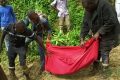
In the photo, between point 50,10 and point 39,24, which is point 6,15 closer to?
point 39,24

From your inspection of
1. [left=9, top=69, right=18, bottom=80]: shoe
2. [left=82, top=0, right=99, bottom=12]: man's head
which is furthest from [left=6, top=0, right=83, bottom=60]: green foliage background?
[left=82, top=0, right=99, bottom=12]: man's head

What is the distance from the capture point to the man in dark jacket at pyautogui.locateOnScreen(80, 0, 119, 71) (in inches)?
257

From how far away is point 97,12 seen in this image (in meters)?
6.62

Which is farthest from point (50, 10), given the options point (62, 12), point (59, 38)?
point (59, 38)

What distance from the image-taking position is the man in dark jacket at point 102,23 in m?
6.53

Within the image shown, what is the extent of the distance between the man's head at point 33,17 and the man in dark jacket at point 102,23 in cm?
93

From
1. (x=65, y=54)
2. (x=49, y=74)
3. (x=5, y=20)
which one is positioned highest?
(x=5, y=20)

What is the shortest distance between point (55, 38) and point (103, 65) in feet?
7.88

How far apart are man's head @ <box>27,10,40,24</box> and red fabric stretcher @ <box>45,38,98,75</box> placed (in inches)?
24.3

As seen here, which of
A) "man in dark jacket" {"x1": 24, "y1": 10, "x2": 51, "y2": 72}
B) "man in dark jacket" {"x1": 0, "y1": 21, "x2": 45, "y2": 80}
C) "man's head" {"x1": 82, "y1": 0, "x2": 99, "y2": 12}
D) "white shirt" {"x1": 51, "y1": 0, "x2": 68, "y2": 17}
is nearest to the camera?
"man's head" {"x1": 82, "y1": 0, "x2": 99, "y2": 12}

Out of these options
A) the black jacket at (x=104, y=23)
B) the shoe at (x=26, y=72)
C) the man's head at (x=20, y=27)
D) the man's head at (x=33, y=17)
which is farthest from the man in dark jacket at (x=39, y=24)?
the black jacket at (x=104, y=23)

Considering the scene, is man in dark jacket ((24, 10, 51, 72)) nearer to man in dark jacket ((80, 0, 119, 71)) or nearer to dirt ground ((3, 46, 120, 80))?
dirt ground ((3, 46, 120, 80))

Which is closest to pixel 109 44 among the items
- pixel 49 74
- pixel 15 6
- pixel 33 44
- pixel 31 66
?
pixel 49 74

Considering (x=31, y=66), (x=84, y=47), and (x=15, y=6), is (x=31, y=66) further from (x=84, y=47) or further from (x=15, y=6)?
(x=15, y=6)
